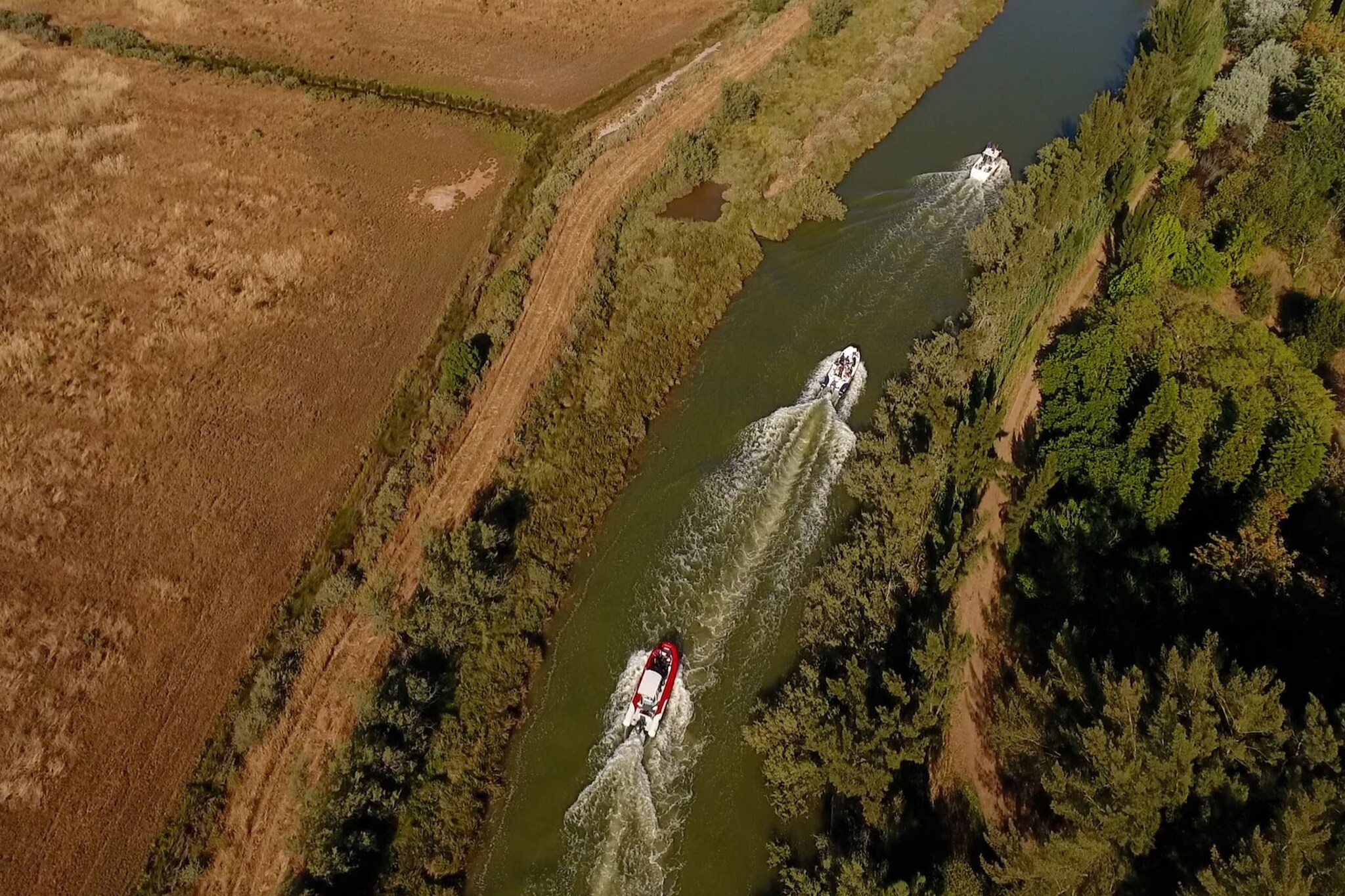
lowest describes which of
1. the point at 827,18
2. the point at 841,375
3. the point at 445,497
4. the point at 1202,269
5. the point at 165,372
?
the point at 445,497

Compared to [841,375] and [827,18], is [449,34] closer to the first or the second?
[827,18]

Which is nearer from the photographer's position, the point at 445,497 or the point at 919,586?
the point at 919,586

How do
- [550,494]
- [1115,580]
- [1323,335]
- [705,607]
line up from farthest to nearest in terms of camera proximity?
[1323,335], [550,494], [705,607], [1115,580]

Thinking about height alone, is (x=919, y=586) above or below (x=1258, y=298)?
below

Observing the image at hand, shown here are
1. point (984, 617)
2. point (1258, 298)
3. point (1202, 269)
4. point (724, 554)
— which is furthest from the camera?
point (1202, 269)

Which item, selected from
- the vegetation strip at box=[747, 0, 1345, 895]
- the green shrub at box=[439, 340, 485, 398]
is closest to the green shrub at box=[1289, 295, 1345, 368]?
the vegetation strip at box=[747, 0, 1345, 895]

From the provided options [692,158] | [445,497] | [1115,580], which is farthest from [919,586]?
[692,158]
